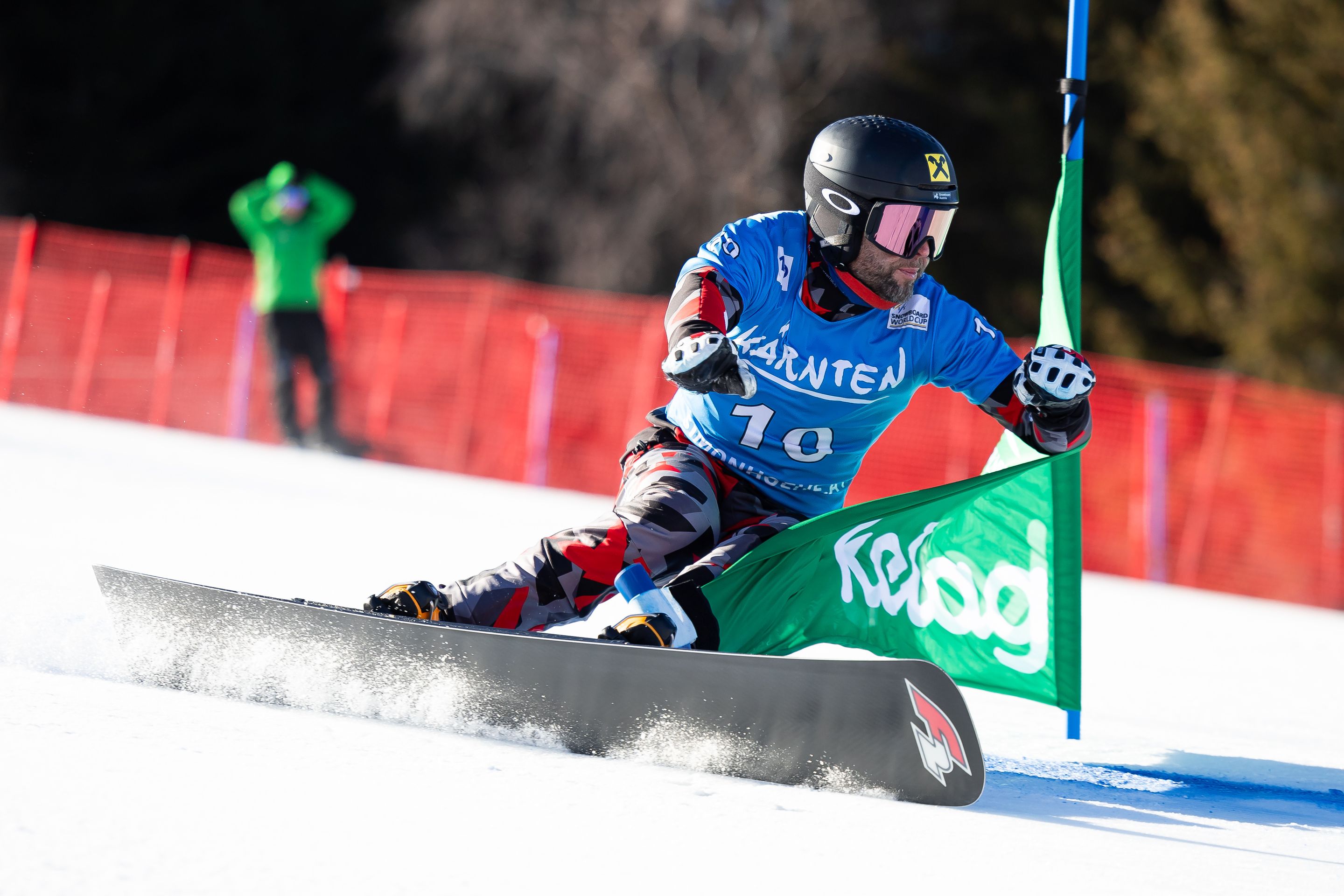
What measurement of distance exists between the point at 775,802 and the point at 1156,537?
8409mm

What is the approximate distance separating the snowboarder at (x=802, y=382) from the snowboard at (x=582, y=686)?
26cm

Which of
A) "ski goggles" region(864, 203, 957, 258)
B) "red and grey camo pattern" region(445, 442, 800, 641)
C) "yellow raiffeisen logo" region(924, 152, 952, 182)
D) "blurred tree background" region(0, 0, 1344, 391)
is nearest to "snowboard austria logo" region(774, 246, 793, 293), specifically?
"ski goggles" region(864, 203, 957, 258)

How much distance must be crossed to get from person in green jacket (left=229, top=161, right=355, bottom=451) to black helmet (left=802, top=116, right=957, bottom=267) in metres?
8.62

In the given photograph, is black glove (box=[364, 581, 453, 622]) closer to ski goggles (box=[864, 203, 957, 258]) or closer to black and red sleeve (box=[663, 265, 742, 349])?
black and red sleeve (box=[663, 265, 742, 349])

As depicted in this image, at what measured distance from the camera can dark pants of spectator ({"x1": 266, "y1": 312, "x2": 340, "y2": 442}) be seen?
1184 centimetres

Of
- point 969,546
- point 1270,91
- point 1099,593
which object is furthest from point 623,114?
point 969,546

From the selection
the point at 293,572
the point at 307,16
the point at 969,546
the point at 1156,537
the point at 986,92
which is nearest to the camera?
the point at 969,546

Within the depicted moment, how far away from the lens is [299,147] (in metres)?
27.6

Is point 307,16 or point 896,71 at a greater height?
point 307,16

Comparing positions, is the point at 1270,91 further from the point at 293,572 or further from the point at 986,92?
the point at 293,572

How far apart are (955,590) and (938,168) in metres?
1.25

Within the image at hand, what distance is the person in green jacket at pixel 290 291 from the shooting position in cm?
1187

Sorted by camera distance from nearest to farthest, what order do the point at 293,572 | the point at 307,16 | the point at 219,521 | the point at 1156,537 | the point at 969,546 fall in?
the point at 969,546 → the point at 293,572 → the point at 219,521 → the point at 1156,537 → the point at 307,16

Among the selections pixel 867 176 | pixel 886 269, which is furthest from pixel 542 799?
pixel 867 176
